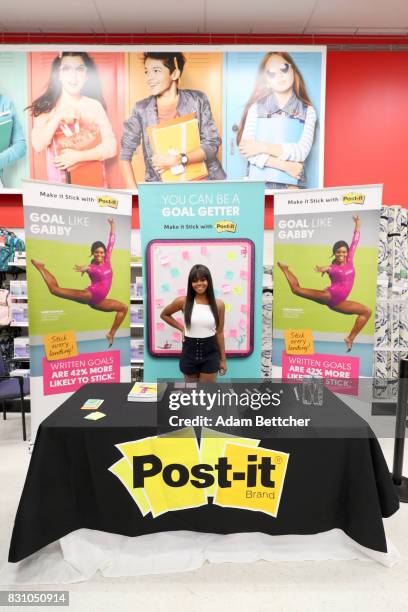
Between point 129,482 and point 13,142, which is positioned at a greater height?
point 13,142

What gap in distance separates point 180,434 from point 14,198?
4.11 m

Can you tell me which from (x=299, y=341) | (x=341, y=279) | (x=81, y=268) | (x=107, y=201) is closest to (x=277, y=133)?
(x=341, y=279)

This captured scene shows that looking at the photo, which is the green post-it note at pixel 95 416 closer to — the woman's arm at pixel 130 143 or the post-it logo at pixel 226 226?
the post-it logo at pixel 226 226

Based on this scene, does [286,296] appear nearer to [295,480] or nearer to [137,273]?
[137,273]

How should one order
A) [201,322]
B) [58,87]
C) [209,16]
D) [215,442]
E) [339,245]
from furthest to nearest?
[58,87] < [209,16] < [339,245] < [201,322] < [215,442]

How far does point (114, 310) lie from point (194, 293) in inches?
36.0

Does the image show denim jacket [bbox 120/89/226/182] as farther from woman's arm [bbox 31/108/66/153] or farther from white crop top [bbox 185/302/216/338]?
white crop top [bbox 185/302/216/338]

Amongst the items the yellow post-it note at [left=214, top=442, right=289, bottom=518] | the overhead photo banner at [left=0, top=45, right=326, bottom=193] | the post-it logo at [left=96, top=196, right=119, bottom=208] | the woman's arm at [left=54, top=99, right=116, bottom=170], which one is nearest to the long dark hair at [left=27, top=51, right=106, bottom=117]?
the overhead photo banner at [left=0, top=45, right=326, bottom=193]

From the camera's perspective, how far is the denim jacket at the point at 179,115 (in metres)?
4.65

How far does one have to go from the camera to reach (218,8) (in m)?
4.34

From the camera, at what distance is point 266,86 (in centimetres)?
463

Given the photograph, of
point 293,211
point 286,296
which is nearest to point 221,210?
point 293,211

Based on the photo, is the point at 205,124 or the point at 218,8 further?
the point at 205,124

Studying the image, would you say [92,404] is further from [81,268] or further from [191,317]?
[81,268]
